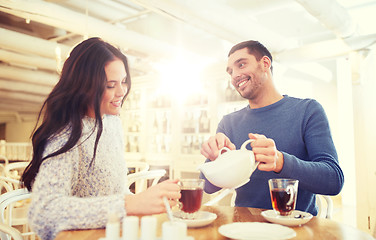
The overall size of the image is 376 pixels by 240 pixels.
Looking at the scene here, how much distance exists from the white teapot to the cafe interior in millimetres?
2072

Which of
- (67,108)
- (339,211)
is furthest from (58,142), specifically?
(339,211)

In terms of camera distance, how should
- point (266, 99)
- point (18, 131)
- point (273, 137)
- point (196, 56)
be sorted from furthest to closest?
point (18, 131) → point (196, 56) → point (266, 99) → point (273, 137)

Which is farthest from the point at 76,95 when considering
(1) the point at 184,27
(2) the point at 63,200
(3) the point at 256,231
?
(1) the point at 184,27

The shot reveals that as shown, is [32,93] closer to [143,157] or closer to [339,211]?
[143,157]

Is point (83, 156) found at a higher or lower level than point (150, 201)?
higher

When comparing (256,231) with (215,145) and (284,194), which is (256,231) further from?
(215,145)

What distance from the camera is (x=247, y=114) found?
196 cm

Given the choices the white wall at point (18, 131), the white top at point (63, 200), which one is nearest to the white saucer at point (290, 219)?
the white top at point (63, 200)

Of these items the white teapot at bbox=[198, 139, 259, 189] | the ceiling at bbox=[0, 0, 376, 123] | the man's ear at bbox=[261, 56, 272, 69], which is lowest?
the white teapot at bbox=[198, 139, 259, 189]

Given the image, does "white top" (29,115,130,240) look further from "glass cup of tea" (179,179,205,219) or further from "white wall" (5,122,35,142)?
"white wall" (5,122,35,142)

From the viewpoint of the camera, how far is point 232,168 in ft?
3.57

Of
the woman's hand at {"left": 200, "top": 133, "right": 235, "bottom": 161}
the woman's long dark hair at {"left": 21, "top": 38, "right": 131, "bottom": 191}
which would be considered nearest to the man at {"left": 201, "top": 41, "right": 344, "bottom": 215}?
the woman's hand at {"left": 200, "top": 133, "right": 235, "bottom": 161}

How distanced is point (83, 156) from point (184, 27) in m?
4.47

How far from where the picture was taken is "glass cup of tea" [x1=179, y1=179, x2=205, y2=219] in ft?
3.66
